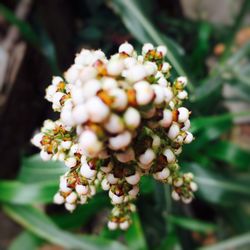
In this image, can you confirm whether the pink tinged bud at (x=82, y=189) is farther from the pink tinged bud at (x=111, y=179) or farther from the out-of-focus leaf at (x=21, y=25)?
the out-of-focus leaf at (x=21, y=25)

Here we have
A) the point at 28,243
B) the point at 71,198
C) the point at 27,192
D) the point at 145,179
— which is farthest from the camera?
the point at 28,243

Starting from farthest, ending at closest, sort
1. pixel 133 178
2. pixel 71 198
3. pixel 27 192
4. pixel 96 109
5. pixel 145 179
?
pixel 27 192
pixel 145 179
pixel 71 198
pixel 133 178
pixel 96 109

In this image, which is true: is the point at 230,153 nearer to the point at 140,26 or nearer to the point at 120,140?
the point at 140,26

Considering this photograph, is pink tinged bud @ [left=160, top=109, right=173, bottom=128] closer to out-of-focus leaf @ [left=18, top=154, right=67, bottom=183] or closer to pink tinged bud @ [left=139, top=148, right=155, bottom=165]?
pink tinged bud @ [left=139, top=148, right=155, bottom=165]

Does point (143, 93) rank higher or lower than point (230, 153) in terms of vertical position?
higher

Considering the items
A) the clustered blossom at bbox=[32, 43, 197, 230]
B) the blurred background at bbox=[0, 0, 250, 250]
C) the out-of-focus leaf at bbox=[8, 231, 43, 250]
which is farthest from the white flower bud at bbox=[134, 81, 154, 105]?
the out-of-focus leaf at bbox=[8, 231, 43, 250]

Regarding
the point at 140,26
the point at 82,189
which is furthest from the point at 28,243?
the point at 82,189

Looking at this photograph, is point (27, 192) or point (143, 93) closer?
point (143, 93)
